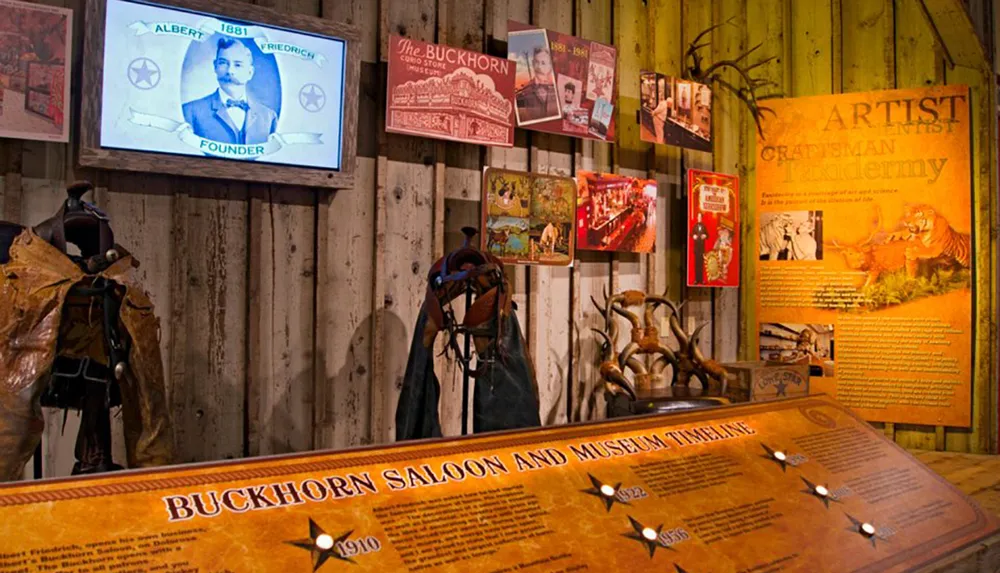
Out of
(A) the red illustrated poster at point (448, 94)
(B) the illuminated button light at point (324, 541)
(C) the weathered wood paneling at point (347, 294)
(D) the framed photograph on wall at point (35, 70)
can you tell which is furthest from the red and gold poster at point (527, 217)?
(B) the illuminated button light at point (324, 541)

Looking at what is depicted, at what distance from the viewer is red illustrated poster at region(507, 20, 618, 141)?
4355mm

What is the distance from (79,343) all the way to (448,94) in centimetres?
220

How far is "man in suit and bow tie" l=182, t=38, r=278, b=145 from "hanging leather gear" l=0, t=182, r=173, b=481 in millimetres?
979

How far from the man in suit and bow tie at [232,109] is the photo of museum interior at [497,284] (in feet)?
0.06

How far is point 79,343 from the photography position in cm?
241

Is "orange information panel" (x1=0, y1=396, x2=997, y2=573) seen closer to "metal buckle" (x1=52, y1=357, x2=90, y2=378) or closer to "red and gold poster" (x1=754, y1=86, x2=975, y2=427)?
"metal buckle" (x1=52, y1=357, x2=90, y2=378)

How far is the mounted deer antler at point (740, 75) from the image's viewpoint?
5.37m

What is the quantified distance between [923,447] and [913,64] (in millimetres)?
2502

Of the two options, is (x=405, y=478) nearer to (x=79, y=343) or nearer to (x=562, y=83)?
(x=79, y=343)

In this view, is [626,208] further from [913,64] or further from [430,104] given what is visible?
[913,64]

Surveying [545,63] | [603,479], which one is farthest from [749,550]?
[545,63]

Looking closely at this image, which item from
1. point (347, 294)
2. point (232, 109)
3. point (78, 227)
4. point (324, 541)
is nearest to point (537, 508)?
point (324, 541)

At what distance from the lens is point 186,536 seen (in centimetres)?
154

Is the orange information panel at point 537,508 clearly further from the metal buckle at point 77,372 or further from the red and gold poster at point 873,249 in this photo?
the red and gold poster at point 873,249
